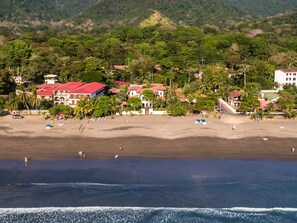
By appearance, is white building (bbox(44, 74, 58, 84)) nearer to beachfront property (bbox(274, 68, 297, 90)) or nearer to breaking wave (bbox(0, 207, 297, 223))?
beachfront property (bbox(274, 68, 297, 90))

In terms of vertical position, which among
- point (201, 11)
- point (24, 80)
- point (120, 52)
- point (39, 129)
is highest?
point (201, 11)

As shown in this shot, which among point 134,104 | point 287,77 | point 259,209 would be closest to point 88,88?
point 134,104

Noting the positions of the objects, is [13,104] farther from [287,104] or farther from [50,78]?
[287,104]

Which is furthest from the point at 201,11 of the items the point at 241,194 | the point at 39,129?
the point at 241,194

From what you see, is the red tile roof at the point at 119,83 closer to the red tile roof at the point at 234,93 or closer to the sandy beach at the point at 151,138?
the red tile roof at the point at 234,93

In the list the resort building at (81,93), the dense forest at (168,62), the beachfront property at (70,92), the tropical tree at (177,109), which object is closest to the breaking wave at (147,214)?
the tropical tree at (177,109)

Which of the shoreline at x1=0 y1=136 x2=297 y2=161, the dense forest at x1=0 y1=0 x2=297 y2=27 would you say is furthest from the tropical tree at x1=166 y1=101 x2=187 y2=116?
the dense forest at x1=0 y1=0 x2=297 y2=27

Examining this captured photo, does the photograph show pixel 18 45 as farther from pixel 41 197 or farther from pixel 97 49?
pixel 41 197
